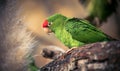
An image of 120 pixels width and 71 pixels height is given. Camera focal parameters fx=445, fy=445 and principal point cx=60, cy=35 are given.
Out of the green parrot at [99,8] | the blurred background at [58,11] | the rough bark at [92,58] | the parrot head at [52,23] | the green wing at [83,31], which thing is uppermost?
the blurred background at [58,11]

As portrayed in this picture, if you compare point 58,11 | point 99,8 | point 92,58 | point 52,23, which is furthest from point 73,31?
point 58,11

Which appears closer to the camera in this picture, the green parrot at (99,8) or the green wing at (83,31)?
the green wing at (83,31)

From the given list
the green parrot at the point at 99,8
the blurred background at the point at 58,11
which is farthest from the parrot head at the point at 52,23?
the blurred background at the point at 58,11

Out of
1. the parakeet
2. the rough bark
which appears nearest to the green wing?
the parakeet

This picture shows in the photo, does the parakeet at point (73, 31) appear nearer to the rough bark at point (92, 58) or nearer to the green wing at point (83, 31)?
the green wing at point (83, 31)

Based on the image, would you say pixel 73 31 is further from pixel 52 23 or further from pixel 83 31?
pixel 52 23

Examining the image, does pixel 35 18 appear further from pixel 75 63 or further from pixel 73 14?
pixel 75 63

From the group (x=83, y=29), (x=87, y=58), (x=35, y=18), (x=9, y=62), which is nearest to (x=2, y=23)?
(x=9, y=62)
